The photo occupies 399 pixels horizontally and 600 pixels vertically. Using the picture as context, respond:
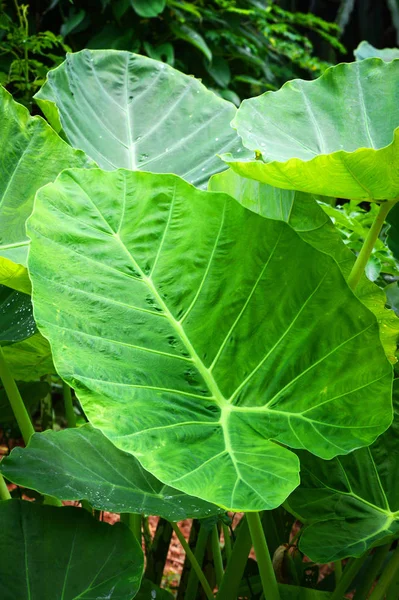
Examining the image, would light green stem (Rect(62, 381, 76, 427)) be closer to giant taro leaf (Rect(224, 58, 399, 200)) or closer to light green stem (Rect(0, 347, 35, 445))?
light green stem (Rect(0, 347, 35, 445))

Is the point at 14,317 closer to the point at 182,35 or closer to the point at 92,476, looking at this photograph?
the point at 92,476

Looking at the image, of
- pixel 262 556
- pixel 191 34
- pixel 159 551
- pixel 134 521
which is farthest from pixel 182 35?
pixel 262 556

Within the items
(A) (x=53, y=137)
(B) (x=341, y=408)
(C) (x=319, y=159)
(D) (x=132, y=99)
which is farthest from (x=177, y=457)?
(D) (x=132, y=99)

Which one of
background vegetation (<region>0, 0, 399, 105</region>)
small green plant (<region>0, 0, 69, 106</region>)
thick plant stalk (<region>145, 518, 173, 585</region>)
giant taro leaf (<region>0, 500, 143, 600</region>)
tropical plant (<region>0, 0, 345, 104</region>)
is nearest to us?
giant taro leaf (<region>0, 500, 143, 600</region>)

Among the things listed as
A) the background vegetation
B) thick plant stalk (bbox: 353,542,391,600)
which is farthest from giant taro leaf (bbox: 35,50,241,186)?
the background vegetation

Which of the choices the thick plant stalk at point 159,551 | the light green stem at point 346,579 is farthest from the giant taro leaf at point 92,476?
the thick plant stalk at point 159,551

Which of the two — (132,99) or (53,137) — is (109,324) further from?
(132,99)
